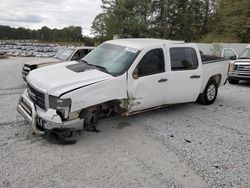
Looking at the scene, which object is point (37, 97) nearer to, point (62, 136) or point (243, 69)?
point (62, 136)

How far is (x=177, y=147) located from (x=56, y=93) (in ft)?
7.52

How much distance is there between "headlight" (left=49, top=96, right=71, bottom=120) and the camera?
4.36 meters

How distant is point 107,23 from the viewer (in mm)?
40844

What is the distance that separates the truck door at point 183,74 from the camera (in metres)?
6.26

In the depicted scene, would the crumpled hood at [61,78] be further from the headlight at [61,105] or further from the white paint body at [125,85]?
the headlight at [61,105]

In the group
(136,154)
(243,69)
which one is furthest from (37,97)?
(243,69)

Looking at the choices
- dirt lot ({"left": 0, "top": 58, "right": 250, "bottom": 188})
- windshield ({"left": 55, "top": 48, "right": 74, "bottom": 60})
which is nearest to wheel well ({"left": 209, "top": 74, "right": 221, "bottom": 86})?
dirt lot ({"left": 0, "top": 58, "right": 250, "bottom": 188})

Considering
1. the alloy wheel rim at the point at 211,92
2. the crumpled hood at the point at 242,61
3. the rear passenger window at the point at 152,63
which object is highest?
the rear passenger window at the point at 152,63

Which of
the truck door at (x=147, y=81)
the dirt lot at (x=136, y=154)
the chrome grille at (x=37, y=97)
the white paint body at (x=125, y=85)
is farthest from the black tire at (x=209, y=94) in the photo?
the chrome grille at (x=37, y=97)

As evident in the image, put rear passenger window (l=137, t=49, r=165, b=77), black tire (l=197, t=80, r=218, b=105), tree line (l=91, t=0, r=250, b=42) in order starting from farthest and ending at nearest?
tree line (l=91, t=0, r=250, b=42), black tire (l=197, t=80, r=218, b=105), rear passenger window (l=137, t=49, r=165, b=77)

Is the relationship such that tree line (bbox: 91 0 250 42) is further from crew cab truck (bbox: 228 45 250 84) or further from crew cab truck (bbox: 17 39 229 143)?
crew cab truck (bbox: 17 39 229 143)

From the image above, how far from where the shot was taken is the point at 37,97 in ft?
15.4

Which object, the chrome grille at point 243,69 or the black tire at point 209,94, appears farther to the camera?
the chrome grille at point 243,69

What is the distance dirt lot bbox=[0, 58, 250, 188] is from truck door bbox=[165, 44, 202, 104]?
0.59m
